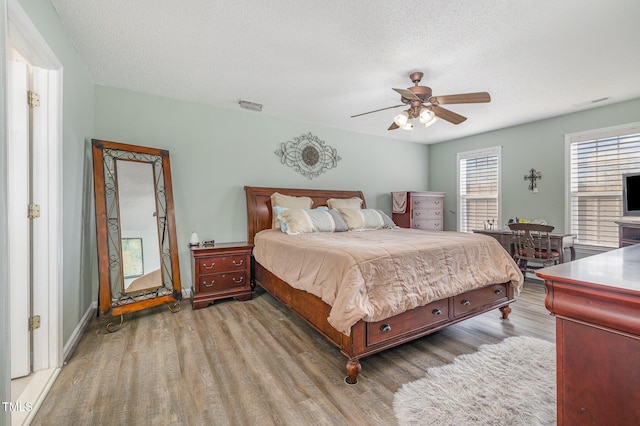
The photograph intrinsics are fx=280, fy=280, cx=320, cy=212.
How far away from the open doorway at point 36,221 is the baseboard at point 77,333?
0.16m

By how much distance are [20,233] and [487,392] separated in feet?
10.5

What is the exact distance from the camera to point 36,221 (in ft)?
6.40

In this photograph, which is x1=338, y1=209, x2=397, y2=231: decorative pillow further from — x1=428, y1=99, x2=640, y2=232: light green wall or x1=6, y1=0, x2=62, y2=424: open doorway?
x1=6, y1=0, x2=62, y2=424: open doorway

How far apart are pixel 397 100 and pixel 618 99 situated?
9.39ft

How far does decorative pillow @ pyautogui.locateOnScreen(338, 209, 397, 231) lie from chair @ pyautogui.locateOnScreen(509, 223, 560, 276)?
5.97 ft

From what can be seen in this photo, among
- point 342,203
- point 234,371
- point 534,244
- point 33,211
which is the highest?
point 342,203

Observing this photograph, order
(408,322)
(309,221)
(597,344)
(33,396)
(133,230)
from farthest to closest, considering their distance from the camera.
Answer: (309,221)
(133,230)
(408,322)
(33,396)
(597,344)

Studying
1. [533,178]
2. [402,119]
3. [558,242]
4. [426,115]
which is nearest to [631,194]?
[558,242]

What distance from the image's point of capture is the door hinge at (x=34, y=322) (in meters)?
1.93

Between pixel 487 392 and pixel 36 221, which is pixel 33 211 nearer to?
pixel 36 221

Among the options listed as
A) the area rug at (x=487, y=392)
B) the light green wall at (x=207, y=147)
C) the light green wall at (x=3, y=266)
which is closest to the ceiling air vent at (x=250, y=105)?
the light green wall at (x=207, y=147)

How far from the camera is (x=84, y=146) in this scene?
2.77 m

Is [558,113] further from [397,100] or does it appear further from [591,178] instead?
[397,100]

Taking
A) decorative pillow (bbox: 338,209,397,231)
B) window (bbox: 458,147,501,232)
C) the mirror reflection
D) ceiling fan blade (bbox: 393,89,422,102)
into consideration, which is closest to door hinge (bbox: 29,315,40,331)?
the mirror reflection
